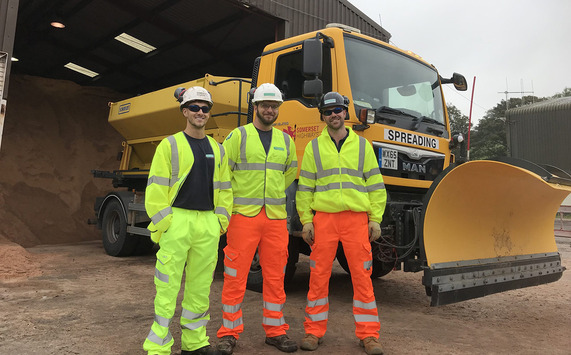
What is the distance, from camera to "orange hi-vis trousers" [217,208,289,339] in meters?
3.25

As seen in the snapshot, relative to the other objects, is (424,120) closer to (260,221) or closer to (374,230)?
(374,230)

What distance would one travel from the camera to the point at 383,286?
19.7 ft

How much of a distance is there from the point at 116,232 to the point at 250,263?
5.84m

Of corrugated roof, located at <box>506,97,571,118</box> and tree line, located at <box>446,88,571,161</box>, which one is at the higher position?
tree line, located at <box>446,88,571,161</box>

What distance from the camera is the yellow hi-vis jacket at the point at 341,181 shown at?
3346 millimetres

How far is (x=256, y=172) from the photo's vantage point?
3.44 meters

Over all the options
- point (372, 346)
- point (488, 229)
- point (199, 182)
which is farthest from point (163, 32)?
point (372, 346)

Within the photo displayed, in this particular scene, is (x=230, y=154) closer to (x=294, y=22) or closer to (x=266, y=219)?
(x=266, y=219)

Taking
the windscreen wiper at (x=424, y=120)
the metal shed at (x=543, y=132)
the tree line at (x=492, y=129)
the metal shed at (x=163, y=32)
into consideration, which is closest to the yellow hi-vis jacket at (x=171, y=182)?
the windscreen wiper at (x=424, y=120)

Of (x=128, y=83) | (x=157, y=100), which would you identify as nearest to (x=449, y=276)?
(x=157, y=100)

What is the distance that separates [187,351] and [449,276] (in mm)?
2088

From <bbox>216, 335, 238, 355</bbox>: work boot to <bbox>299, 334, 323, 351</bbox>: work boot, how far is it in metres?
0.53

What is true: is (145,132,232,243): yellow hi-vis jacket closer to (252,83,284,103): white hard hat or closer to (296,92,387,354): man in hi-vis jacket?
(252,83,284,103): white hard hat

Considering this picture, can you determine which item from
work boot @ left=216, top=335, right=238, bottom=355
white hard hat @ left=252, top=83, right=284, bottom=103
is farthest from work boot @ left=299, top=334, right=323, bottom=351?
white hard hat @ left=252, top=83, right=284, bottom=103
